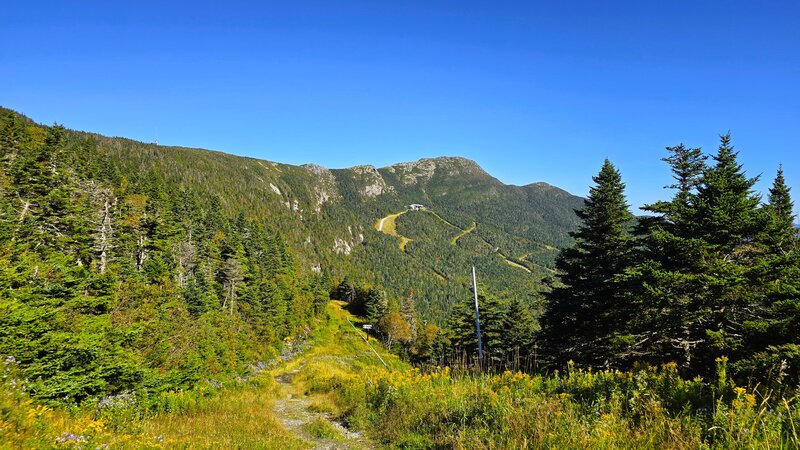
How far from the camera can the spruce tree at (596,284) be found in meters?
19.5

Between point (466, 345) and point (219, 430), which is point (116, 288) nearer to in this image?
point (219, 430)

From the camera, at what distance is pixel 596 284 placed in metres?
20.1

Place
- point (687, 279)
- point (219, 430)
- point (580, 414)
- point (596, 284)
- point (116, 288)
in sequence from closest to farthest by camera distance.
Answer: point (580, 414)
point (219, 430)
point (687, 279)
point (596, 284)
point (116, 288)

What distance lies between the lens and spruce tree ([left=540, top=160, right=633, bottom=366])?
769 inches

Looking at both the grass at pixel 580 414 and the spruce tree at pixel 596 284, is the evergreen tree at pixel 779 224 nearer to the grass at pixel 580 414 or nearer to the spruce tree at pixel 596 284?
the spruce tree at pixel 596 284

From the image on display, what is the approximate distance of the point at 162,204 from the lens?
46969mm

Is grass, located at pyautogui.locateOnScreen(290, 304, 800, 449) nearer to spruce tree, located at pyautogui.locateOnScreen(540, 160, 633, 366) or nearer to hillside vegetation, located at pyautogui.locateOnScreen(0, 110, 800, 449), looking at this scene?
hillside vegetation, located at pyautogui.locateOnScreen(0, 110, 800, 449)

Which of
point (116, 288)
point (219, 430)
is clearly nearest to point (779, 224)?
point (219, 430)

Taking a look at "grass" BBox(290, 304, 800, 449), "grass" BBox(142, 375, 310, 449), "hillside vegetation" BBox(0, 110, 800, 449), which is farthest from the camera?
"grass" BBox(142, 375, 310, 449)

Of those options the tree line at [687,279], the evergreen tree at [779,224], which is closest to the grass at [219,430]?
the tree line at [687,279]

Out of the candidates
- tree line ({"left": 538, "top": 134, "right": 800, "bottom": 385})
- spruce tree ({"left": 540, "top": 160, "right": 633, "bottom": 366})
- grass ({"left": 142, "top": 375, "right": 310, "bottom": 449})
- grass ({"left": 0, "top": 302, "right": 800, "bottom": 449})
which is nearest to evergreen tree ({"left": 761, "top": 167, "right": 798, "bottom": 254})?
tree line ({"left": 538, "top": 134, "right": 800, "bottom": 385})

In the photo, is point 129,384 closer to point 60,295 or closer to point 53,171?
point 60,295

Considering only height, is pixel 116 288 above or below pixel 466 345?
above

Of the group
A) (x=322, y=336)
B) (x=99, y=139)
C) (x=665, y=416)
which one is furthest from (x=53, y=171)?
(x=99, y=139)
